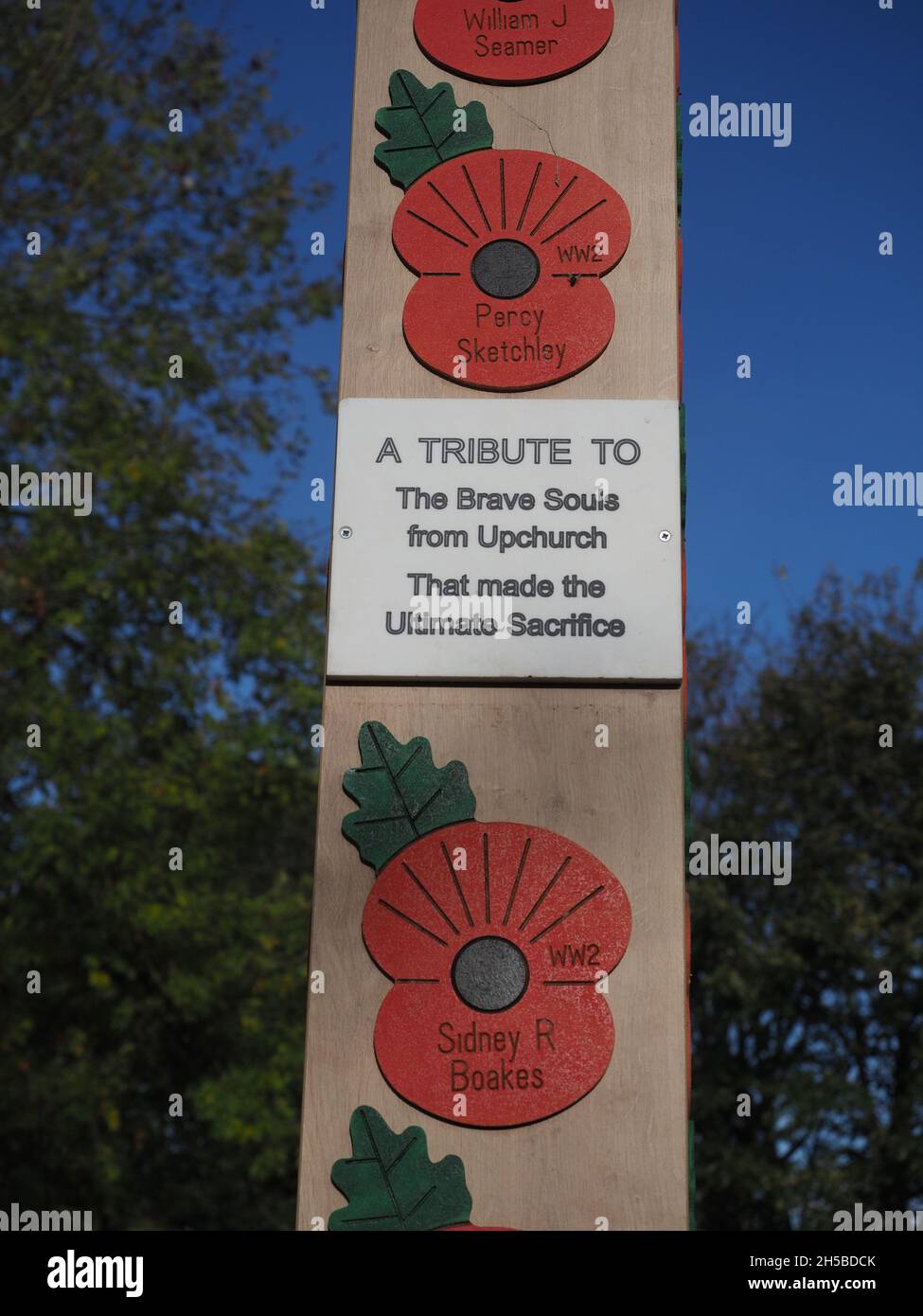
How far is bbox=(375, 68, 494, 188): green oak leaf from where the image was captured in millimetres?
2992

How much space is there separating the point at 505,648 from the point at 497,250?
84cm

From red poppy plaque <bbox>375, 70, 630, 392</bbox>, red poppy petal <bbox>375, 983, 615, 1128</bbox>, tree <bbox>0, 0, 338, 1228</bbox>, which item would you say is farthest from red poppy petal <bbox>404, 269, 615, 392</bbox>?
tree <bbox>0, 0, 338, 1228</bbox>

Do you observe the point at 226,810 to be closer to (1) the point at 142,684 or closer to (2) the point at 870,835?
(1) the point at 142,684

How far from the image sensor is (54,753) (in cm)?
873

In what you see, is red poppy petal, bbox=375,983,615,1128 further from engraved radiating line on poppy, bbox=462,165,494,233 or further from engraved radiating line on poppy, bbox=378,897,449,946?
engraved radiating line on poppy, bbox=462,165,494,233

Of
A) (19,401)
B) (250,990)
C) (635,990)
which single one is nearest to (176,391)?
(19,401)

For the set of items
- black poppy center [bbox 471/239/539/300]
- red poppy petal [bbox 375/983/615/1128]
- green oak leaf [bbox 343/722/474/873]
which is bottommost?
red poppy petal [bbox 375/983/615/1128]

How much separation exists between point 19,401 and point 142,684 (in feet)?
6.45

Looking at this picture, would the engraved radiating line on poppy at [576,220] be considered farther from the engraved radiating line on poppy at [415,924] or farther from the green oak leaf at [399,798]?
the engraved radiating line on poppy at [415,924]

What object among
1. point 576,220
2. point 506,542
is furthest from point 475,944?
point 576,220

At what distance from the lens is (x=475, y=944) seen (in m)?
2.60

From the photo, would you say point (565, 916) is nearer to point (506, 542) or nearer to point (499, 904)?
point (499, 904)

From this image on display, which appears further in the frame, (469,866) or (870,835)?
(870,835)
